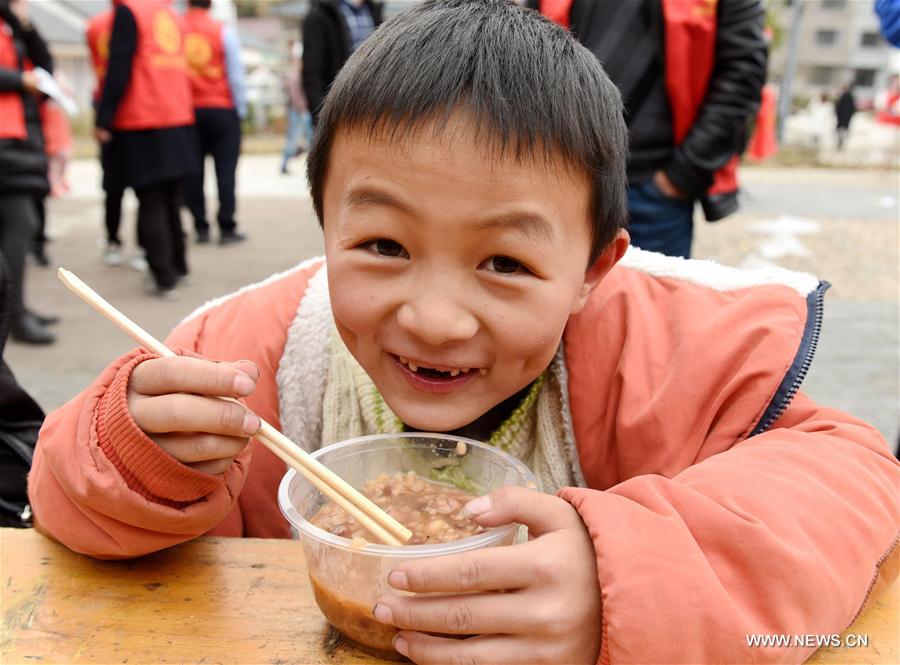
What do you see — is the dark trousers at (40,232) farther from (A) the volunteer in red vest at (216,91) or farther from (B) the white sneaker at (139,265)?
(A) the volunteer in red vest at (216,91)

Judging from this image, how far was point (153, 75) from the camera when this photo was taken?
5.07m

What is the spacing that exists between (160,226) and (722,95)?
12.4 feet

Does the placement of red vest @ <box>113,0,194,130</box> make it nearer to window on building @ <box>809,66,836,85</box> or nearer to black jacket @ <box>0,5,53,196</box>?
black jacket @ <box>0,5,53,196</box>

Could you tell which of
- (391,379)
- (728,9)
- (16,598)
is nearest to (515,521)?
(391,379)

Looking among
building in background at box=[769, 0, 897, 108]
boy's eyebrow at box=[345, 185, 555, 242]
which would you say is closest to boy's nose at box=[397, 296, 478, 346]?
boy's eyebrow at box=[345, 185, 555, 242]

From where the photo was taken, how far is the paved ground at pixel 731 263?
4215 millimetres

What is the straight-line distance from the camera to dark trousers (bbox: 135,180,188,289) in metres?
5.25

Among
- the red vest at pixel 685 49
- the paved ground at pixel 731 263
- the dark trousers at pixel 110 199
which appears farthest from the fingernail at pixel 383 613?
the dark trousers at pixel 110 199

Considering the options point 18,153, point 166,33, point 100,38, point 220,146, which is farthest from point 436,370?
point 220,146

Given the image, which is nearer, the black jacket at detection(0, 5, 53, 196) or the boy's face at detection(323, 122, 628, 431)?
the boy's face at detection(323, 122, 628, 431)

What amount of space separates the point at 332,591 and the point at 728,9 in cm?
252

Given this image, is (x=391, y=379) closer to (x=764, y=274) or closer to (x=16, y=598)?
(x=16, y=598)

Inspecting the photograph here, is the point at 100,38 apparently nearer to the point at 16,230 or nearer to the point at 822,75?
the point at 16,230

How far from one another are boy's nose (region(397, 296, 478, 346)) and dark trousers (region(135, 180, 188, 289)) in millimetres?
4614
